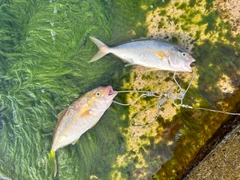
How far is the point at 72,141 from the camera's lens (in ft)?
11.3

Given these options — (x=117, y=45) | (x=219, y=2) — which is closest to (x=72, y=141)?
(x=117, y=45)

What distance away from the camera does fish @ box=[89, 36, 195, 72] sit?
3299mm

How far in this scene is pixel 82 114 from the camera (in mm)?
3314

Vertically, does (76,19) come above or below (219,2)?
above

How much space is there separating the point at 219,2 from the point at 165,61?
3.83ft

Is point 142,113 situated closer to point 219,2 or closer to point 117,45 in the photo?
point 117,45

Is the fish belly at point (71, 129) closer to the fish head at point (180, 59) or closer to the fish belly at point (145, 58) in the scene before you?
the fish belly at point (145, 58)

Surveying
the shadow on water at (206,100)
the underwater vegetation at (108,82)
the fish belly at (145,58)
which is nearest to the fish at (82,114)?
the underwater vegetation at (108,82)

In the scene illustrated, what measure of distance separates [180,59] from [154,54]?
12.5 inches

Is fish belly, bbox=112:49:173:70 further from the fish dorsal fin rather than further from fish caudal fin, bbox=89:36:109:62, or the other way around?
the fish dorsal fin

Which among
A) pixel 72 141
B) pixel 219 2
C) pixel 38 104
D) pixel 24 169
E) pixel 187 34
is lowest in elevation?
pixel 24 169

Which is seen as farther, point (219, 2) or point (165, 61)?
point (219, 2)

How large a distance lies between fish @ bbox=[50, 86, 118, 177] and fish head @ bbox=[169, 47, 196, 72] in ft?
2.67

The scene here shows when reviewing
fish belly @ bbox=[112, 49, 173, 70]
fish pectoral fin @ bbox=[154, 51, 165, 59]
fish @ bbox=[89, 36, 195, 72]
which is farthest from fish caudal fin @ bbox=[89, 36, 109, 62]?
fish pectoral fin @ bbox=[154, 51, 165, 59]
